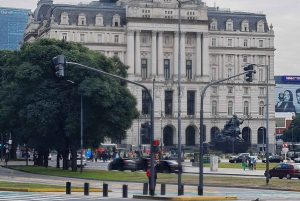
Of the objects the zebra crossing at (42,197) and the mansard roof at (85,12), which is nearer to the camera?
the zebra crossing at (42,197)

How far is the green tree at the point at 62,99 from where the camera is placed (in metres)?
97.6

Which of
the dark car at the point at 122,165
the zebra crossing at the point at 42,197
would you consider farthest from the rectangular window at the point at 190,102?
the zebra crossing at the point at 42,197

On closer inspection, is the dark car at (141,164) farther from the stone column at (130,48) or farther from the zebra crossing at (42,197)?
the stone column at (130,48)

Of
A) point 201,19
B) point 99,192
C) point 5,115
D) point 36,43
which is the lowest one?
point 99,192

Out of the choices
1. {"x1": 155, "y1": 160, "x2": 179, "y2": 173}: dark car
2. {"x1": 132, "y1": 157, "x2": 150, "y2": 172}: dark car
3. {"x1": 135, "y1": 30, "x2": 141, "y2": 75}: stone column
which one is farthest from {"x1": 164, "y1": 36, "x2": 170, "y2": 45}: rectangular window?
{"x1": 155, "y1": 160, "x2": 179, "y2": 173}: dark car

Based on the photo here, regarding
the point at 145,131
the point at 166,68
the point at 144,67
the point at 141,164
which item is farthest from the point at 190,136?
the point at 145,131

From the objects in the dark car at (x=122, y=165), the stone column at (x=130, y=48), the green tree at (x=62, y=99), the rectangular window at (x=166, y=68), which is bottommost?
the dark car at (x=122, y=165)

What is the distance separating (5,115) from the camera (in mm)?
104438

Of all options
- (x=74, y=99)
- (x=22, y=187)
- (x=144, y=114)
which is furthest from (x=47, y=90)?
(x=144, y=114)

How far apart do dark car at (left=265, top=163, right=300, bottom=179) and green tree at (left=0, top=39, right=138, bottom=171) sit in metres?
21.0

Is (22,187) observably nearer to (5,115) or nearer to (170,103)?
(5,115)

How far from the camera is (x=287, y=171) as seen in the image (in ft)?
281

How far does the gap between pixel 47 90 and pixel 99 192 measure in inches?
1402

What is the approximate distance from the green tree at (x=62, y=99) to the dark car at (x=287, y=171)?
21.0 meters
